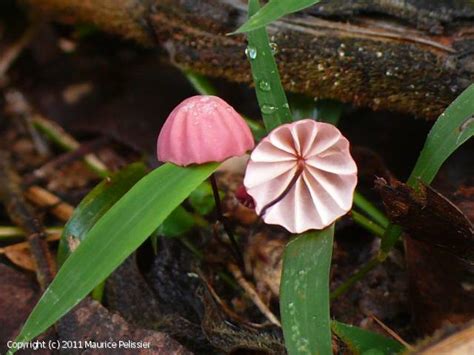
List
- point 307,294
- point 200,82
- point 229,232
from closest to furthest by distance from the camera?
1. point 307,294
2. point 229,232
3. point 200,82

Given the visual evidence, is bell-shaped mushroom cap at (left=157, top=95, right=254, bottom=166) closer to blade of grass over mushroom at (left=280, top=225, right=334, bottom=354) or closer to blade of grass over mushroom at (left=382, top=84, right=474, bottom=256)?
blade of grass over mushroom at (left=280, top=225, right=334, bottom=354)

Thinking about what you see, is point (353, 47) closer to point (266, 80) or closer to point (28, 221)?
point (266, 80)

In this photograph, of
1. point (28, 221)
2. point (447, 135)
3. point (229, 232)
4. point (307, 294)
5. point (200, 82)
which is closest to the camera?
point (307, 294)

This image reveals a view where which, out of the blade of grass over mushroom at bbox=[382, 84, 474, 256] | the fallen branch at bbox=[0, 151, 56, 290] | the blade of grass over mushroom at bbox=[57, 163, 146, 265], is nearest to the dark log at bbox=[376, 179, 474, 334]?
the blade of grass over mushroom at bbox=[382, 84, 474, 256]

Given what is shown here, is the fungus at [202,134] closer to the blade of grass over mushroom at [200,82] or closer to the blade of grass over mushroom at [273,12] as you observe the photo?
the blade of grass over mushroom at [273,12]

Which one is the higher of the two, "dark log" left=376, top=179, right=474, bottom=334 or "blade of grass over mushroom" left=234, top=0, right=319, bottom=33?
"blade of grass over mushroom" left=234, top=0, right=319, bottom=33

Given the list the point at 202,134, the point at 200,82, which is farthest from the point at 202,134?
the point at 200,82

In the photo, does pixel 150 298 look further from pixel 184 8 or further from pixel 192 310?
pixel 184 8
